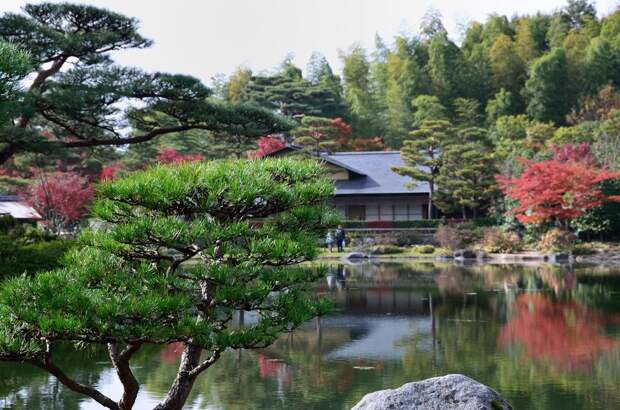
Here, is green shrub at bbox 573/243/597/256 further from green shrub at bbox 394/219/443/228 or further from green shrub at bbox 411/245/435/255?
green shrub at bbox 394/219/443/228

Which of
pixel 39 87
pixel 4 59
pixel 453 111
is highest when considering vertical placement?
pixel 453 111

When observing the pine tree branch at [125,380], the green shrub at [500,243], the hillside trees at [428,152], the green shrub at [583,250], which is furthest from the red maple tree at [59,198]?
the pine tree branch at [125,380]

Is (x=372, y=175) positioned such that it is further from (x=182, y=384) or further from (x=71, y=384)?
(x=71, y=384)

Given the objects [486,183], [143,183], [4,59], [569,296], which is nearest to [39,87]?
[4,59]

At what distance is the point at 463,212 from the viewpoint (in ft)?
97.3

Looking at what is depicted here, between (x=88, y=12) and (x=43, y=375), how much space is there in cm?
573

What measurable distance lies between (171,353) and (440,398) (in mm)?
5579

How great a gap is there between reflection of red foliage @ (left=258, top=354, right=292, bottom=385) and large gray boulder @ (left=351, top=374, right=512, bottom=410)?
2.96 m

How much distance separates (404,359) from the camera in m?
8.70

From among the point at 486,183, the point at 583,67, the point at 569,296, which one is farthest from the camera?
the point at 583,67

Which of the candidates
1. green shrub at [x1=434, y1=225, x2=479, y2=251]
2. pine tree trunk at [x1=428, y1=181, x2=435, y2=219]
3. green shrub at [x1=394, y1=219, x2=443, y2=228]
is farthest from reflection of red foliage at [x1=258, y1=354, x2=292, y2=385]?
pine tree trunk at [x1=428, y1=181, x2=435, y2=219]

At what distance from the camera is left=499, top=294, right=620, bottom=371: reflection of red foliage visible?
342 inches

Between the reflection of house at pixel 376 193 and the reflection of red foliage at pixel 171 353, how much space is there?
2142 cm

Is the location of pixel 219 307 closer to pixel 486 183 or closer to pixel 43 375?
pixel 43 375
